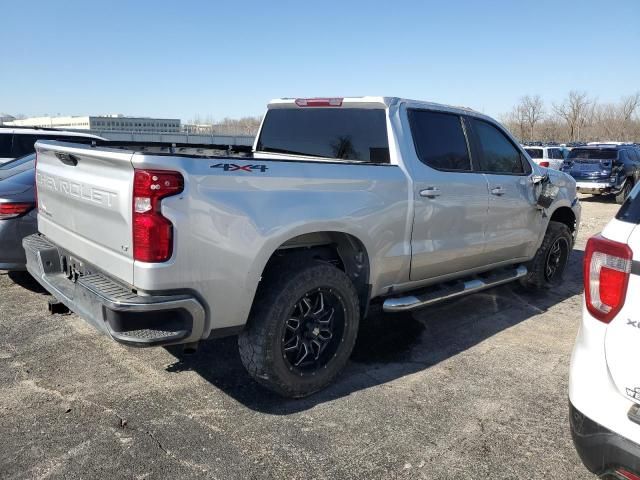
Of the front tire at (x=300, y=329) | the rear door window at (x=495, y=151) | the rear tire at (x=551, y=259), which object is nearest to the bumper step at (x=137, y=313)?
the front tire at (x=300, y=329)

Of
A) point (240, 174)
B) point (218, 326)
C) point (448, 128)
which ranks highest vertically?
point (448, 128)

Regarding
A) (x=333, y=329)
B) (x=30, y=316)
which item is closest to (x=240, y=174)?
(x=333, y=329)

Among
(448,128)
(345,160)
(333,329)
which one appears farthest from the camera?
(448,128)

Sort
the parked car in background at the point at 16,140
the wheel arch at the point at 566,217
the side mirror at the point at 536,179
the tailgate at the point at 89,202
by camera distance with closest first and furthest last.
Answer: the tailgate at the point at 89,202, the side mirror at the point at 536,179, the wheel arch at the point at 566,217, the parked car in background at the point at 16,140

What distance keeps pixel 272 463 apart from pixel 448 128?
3165 mm

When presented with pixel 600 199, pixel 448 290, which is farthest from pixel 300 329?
pixel 600 199

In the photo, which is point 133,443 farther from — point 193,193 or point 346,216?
point 346,216

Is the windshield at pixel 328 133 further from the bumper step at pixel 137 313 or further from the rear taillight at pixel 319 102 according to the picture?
the bumper step at pixel 137 313

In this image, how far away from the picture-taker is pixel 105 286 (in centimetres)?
302

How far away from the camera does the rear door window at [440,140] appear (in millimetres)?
4254

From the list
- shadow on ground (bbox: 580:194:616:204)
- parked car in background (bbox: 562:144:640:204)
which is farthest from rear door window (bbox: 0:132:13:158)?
shadow on ground (bbox: 580:194:616:204)

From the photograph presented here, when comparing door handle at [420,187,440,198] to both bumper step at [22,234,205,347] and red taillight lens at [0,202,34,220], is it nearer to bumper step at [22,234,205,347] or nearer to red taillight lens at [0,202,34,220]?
bumper step at [22,234,205,347]

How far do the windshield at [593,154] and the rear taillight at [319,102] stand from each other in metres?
15.5

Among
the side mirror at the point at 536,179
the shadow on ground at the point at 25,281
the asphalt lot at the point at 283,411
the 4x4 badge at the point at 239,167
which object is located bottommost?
the asphalt lot at the point at 283,411
